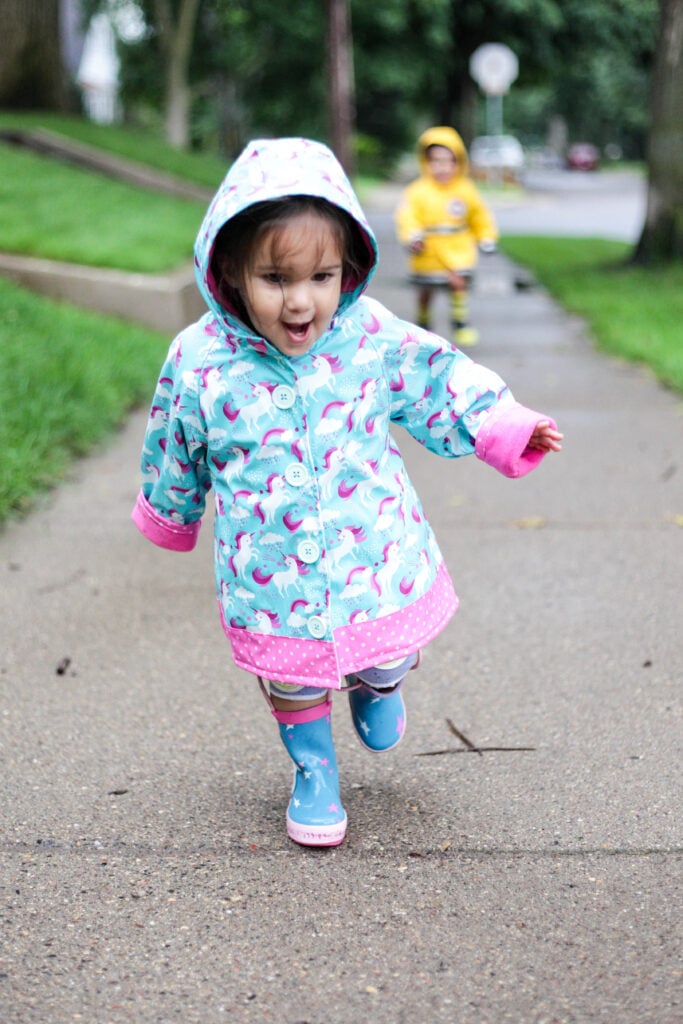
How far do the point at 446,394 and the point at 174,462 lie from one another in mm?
565

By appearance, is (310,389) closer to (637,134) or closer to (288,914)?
(288,914)

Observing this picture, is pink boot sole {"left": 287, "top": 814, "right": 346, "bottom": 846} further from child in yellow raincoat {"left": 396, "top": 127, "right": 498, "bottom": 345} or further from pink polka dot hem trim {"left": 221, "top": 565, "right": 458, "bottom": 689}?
child in yellow raincoat {"left": 396, "top": 127, "right": 498, "bottom": 345}

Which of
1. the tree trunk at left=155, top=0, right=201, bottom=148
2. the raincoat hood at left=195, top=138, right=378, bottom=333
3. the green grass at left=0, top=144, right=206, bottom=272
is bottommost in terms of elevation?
the tree trunk at left=155, top=0, right=201, bottom=148

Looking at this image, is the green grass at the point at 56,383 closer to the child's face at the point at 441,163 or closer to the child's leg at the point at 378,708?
the child's face at the point at 441,163

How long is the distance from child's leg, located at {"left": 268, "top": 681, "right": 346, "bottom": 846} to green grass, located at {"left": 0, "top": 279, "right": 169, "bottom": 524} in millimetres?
2599

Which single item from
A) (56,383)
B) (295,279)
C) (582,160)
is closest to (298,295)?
(295,279)

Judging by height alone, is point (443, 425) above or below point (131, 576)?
above

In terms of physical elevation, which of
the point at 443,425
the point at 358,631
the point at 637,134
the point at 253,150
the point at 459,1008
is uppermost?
the point at 253,150

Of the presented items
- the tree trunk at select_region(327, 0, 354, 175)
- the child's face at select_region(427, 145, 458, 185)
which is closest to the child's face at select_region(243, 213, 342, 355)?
the child's face at select_region(427, 145, 458, 185)

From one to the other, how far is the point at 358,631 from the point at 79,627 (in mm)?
1687

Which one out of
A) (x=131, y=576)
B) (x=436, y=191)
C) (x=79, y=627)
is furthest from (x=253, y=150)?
(x=436, y=191)

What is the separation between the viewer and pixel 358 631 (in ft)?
8.34

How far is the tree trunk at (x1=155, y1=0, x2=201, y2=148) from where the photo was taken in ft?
105

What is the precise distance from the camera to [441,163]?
902cm
